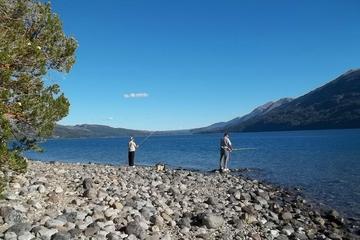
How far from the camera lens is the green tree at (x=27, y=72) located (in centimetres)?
1045

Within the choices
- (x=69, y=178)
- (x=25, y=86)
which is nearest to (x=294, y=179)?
(x=69, y=178)

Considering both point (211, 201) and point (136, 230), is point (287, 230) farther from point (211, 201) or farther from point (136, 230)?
point (136, 230)

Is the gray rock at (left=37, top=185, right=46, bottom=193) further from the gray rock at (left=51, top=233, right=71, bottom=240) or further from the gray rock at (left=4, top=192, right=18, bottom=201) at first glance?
the gray rock at (left=51, top=233, right=71, bottom=240)

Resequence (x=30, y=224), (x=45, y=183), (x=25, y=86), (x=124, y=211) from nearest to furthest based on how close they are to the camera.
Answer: (x=25, y=86) → (x=30, y=224) → (x=124, y=211) → (x=45, y=183)

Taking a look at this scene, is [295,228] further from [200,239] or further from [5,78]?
[5,78]

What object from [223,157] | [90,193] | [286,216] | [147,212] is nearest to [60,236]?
[147,212]

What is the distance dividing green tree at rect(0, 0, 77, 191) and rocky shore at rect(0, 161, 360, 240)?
322 cm

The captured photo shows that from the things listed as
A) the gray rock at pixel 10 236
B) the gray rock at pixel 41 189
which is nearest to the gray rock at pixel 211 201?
the gray rock at pixel 41 189

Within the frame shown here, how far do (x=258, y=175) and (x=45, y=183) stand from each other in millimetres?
27563

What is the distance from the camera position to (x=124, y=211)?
56.2 feet

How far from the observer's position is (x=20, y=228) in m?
13.4

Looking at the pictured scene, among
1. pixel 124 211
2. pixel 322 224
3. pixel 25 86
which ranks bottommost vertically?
pixel 322 224

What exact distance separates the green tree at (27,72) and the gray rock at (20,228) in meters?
2.08

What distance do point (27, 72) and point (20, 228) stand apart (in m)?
4.65
